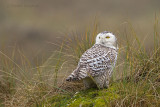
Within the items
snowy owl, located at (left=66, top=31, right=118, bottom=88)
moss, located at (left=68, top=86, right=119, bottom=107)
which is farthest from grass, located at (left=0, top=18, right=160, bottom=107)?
snowy owl, located at (left=66, top=31, right=118, bottom=88)

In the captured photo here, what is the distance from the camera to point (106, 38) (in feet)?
14.9

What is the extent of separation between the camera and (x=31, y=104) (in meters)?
4.26

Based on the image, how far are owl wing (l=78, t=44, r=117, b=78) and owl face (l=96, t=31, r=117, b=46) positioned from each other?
124 mm

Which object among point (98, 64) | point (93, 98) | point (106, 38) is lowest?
point (93, 98)

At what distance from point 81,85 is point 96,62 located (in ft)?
2.27

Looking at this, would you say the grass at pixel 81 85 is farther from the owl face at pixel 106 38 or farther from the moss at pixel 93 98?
the owl face at pixel 106 38

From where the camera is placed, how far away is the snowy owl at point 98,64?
405 cm

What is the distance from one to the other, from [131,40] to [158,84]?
821 millimetres

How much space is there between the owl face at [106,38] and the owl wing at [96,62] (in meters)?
0.12

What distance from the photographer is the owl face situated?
4500mm

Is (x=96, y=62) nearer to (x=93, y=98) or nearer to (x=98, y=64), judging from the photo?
(x=98, y=64)

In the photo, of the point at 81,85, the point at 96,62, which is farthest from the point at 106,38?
the point at 81,85

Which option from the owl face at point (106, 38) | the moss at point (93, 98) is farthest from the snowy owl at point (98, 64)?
the moss at point (93, 98)

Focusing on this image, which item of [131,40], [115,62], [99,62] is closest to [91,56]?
[99,62]
